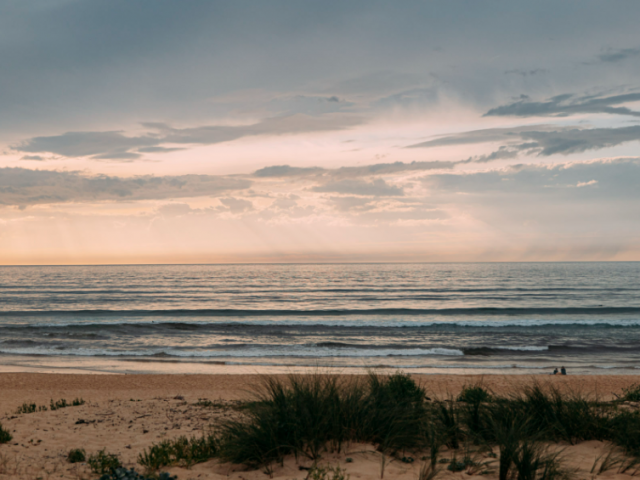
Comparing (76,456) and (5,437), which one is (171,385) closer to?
(5,437)

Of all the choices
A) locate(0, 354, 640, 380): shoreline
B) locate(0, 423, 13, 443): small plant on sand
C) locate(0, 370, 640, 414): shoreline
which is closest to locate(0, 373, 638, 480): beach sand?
locate(0, 370, 640, 414): shoreline

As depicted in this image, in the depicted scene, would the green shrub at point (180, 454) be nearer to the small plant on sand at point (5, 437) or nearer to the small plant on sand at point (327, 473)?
the small plant on sand at point (327, 473)

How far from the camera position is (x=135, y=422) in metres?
8.09

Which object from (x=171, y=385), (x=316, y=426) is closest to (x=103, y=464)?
(x=316, y=426)

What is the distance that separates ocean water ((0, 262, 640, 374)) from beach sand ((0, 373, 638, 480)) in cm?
308

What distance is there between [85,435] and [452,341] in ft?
66.4

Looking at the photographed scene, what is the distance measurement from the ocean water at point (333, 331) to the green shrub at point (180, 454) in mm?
11421

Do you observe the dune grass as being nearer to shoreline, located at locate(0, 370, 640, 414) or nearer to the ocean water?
shoreline, located at locate(0, 370, 640, 414)

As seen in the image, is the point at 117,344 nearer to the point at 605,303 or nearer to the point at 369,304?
the point at 369,304

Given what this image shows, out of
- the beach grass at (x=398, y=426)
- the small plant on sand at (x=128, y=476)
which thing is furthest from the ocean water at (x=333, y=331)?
the small plant on sand at (x=128, y=476)

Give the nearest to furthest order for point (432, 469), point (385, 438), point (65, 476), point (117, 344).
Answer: point (432, 469), point (65, 476), point (385, 438), point (117, 344)

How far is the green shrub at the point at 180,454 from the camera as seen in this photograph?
5.22 m

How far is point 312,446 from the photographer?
16.5 ft

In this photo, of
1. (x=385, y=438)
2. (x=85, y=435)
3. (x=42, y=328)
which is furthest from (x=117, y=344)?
(x=385, y=438)
